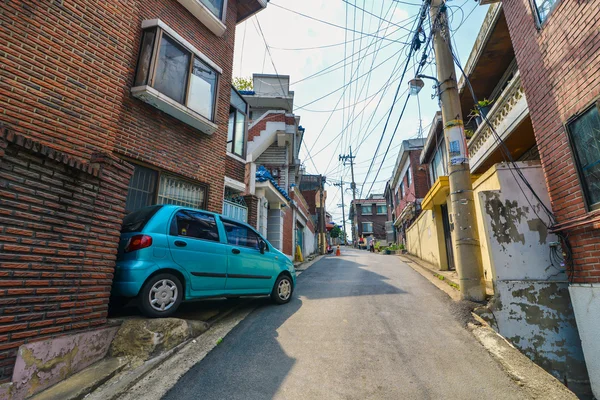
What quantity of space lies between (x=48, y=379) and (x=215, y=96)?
666 centimetres

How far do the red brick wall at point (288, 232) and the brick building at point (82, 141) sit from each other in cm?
725

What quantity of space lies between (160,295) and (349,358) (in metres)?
2.71

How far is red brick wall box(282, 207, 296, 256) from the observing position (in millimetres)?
14356

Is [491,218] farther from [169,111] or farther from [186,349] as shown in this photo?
[169,111]

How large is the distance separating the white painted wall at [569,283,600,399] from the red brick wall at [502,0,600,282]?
8.6 inches

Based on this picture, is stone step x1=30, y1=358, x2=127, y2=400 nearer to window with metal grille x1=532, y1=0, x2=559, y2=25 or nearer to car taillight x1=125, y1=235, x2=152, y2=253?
car taillight x1=125, y1=235, x2=152, y2=253

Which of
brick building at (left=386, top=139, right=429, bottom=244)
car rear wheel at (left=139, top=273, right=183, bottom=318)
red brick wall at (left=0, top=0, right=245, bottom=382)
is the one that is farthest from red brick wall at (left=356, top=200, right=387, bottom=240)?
car rear wheel at (left=139, top=273, right=183, bottom=318)

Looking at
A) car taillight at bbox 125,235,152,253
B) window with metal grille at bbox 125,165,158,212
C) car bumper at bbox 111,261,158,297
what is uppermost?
window with metal grille at bbox 125,165,158,212

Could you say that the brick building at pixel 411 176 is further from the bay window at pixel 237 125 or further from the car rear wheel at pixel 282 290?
the car rear wheel at pixel 282 290

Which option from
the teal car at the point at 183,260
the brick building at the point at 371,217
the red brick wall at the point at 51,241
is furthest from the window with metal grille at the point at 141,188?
the brick building at the point at 371,217

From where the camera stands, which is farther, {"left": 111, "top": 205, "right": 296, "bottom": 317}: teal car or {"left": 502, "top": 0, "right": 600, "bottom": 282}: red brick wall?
{"left": 502, "top": 0, "right": 600, "bottom": 282}: red brick wall

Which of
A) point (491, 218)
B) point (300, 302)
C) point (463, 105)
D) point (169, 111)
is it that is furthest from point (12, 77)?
point (463, 105)

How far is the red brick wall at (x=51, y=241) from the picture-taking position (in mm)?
2840

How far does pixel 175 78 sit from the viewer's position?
21.9ft
